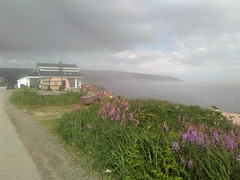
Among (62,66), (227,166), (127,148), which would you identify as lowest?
(127,148)

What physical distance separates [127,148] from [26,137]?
4139mm

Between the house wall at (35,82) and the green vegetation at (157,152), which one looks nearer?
the green vegetation at (157,152)

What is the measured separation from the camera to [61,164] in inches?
151

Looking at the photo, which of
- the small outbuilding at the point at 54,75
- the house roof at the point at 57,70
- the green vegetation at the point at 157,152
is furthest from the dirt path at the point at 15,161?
the house roof at the point at 57,70

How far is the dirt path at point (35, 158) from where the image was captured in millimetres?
3387

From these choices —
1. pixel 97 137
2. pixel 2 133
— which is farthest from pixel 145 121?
pixel 2 133

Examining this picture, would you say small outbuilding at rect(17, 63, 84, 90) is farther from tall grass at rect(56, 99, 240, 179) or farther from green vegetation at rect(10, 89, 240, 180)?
tall grass at rect(56, 99, 240, 179)

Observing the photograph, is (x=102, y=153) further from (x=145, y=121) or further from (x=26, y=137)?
(x=26, y=137)

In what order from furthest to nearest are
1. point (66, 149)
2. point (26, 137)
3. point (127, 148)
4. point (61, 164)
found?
1. point (26, 137)
2. point (66, 149)
3. point (61, 164)
4. point (127, 148)

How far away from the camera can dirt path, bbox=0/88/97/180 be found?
339cm

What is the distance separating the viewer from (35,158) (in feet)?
13.5

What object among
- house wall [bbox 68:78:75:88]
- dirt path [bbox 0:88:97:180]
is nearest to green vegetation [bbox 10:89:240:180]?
dirt path [bbox 0:88:97:180]

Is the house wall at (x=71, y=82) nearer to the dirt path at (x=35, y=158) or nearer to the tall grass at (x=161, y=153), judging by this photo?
the dirt path at (x=35, y=158)

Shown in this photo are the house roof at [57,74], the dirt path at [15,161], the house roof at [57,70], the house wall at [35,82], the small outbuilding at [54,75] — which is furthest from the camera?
the house roof at [57,70]
